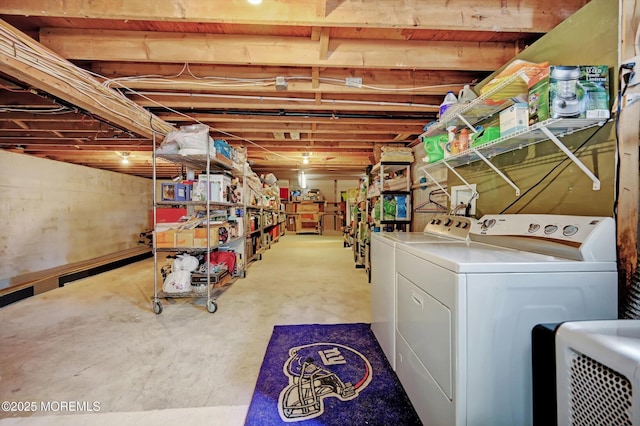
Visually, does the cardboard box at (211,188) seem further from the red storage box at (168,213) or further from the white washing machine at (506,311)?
the white washing machine at (506,311)

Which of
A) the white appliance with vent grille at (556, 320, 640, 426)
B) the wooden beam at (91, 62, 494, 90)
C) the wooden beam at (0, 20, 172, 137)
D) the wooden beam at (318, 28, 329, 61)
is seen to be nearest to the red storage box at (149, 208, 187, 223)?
the wooden beam at (0, 20, 172, 137)

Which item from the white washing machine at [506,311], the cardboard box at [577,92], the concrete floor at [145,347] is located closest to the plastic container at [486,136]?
the cardboard box at [577,92]

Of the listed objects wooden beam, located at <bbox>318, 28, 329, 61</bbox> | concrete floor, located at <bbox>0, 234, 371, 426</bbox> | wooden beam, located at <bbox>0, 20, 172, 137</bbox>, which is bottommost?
concrete floor, located at <bbox>0, 234, 371, 426</bbox>

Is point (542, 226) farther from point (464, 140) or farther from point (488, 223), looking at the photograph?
point (464, 140)

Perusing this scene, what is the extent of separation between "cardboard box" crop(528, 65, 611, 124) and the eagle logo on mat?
1737mm

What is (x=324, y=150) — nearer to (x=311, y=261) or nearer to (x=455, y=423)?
(x=311, y=261)

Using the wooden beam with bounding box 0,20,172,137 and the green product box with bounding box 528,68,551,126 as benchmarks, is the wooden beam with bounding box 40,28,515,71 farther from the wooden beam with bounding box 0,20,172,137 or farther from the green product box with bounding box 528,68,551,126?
the green product box with bounding box 528,68,551,126

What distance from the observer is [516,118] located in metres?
1.36

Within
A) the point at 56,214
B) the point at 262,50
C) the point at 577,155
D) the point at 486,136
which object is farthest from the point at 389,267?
the point at 56,214

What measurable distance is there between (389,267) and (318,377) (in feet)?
2.74

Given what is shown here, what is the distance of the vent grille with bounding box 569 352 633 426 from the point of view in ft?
1.79

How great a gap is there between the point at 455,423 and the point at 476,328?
1.22 feet

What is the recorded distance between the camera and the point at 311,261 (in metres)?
5.53

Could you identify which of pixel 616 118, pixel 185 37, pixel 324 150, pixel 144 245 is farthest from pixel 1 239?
pixel 616 118
